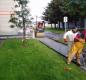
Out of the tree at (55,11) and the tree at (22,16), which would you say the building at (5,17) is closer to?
the tree at (22,16)

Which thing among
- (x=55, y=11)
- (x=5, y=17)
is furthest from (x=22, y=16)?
(x=55, y=11)

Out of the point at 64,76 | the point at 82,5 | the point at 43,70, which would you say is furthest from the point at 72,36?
the point at 82,5

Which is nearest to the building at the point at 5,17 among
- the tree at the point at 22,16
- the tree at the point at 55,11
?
the tree at the point at 22,16

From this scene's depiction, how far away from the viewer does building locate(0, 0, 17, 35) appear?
59125 millimetres

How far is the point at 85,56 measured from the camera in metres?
18.0

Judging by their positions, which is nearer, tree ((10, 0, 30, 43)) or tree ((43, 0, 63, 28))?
tree ((10, 0, 30, 43))

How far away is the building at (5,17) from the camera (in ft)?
194

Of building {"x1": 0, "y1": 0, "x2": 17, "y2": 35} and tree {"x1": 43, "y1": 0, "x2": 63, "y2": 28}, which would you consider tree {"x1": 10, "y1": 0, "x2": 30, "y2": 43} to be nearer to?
building {"x1": 0, "y1": 0, "x2": 17, "y2": 35}

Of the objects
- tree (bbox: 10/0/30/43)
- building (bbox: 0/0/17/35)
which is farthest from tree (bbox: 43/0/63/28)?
tree (bbox: 10/0/30/43)

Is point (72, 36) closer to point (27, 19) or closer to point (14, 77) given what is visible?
point (14, 77)

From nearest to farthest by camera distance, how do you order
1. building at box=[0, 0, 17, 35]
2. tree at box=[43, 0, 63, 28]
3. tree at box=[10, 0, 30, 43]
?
tree at box=[10, 0, 30, 43] → building at box=[0, 0, 17, 35] → tree at box=[43, 0, 63, 28]

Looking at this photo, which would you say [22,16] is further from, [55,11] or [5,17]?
[55,11]

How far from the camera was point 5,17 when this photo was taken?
6012 cm

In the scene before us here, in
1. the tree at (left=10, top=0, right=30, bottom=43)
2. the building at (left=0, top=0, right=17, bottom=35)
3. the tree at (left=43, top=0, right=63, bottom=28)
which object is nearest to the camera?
the tree at (left=10, top=0, right=30, bottom=43)
